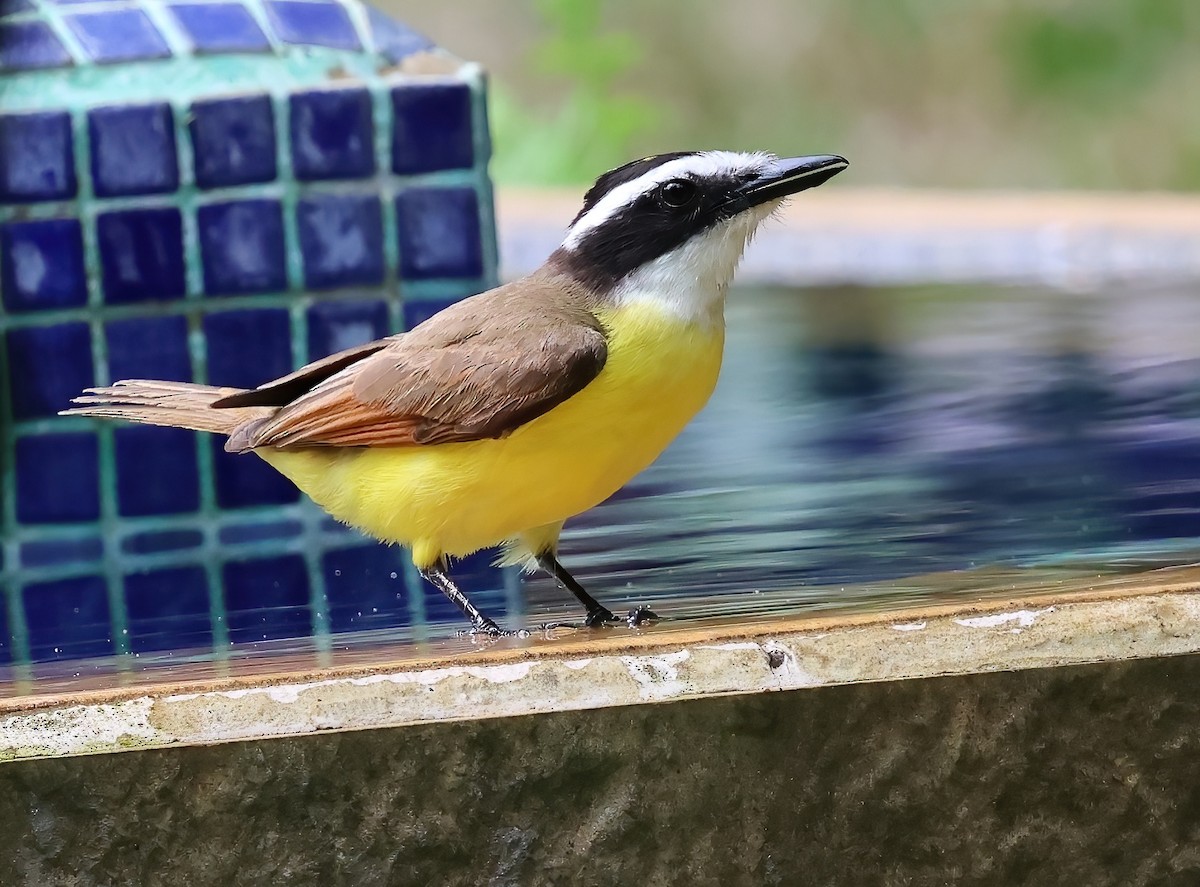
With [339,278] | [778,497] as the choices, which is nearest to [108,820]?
[778,497]

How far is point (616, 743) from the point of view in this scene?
2.32 m

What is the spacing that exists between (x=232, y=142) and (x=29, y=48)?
1.84 feet

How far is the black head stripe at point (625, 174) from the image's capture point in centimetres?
318

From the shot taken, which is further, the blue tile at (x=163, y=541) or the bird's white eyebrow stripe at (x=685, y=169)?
the blue tile at (x=163, y=541)

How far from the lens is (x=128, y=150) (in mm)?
4355

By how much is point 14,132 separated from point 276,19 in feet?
2.32

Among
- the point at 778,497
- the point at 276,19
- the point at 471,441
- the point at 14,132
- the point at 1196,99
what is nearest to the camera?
the point at 471,441

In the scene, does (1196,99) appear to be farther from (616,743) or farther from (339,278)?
(616,743)

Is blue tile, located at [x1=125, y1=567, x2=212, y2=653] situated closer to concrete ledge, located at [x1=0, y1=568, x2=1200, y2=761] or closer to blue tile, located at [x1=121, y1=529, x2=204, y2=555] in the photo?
blue tile, located at [x1=121, y1=529, x2=204, y2=555]

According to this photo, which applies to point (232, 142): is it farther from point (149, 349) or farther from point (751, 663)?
point (751, 663)

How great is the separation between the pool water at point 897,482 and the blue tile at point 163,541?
2.25 ft

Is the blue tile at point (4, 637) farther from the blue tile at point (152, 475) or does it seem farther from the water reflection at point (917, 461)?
the water reflection at point (917, 461)

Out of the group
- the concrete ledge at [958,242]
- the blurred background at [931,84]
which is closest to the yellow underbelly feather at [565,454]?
the concrete ledge at [958,242]

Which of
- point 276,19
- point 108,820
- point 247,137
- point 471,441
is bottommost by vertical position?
point 108,820
